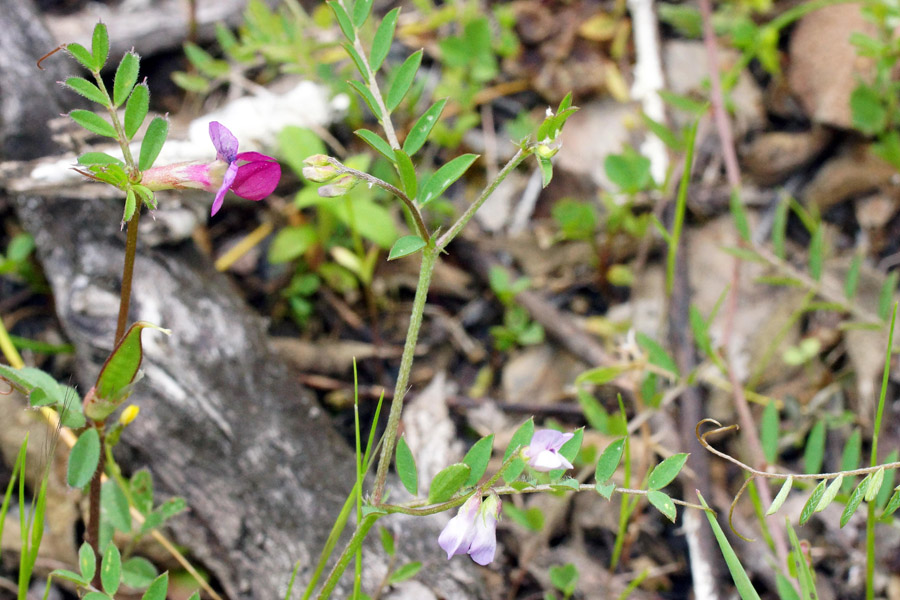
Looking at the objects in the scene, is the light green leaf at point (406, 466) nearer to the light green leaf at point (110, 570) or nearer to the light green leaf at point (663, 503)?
the light green leaf at point (663, 503)

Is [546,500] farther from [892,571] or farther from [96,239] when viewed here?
[96,239]

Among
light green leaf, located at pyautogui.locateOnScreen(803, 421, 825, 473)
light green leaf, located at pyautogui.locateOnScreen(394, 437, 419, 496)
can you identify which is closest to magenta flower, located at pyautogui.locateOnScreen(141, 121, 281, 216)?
light green leaf, located at pyautogui.locateOnScreen(394, 437, 419, 496)

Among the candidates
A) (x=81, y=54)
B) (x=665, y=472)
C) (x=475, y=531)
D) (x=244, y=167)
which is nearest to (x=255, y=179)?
(x=244, y=167)

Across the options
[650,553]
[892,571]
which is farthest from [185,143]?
[892,571]

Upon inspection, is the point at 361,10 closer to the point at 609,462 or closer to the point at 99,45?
the point at 99,45

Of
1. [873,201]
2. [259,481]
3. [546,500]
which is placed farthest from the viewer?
[873,201]

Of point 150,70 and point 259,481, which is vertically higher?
point 150,70

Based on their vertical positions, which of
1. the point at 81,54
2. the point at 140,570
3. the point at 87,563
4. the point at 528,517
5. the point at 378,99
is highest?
the point at 81,54
